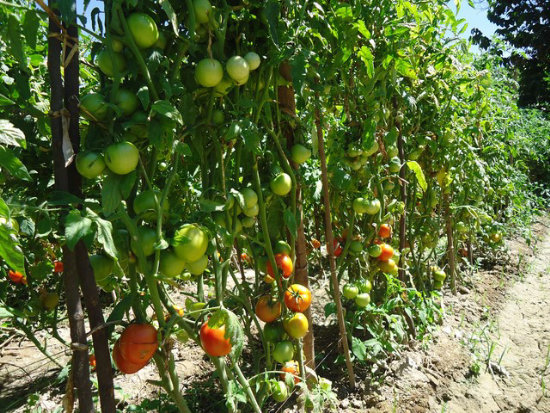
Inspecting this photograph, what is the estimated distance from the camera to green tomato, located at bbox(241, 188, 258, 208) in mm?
1270

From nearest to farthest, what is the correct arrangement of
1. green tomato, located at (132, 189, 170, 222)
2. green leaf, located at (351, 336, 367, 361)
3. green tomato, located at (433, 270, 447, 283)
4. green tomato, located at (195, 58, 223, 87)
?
green tomato, located at (132, 189, 170, 222)
green tomato, located at (195, 58, 223, 87)
green leaf, located at (351, 336, 367, 361)
green tomato, located at (433, 270, 447, 283)

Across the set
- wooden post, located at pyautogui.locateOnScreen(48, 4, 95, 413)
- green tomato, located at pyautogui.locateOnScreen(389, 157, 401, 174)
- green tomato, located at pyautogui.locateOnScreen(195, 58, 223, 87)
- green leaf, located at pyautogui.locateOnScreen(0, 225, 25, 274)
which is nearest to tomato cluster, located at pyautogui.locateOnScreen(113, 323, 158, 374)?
wooden post, located at pyautogui.locateOnScreen(48, 4, 95, 413)

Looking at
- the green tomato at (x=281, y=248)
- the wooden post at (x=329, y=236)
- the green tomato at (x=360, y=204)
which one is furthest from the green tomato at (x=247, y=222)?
the green tomato at (x=360, y=204)

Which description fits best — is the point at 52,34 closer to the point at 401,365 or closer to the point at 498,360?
the point at 401,365

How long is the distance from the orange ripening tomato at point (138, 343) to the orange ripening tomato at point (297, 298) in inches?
24.1

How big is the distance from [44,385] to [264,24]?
6.88ft

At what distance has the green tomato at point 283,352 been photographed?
1.46m

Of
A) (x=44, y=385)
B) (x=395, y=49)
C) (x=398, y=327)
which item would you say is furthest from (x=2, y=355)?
(x=395, y=49)

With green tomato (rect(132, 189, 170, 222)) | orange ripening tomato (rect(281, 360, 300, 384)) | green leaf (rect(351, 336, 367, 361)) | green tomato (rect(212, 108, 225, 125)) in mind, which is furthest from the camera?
green leaf (rect(351, 336, 367, 361))

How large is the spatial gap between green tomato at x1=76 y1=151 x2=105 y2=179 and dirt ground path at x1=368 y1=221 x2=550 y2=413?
162 centimetres

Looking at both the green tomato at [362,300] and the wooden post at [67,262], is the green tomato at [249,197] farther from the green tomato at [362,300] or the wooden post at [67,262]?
the green tomato at [362,300]

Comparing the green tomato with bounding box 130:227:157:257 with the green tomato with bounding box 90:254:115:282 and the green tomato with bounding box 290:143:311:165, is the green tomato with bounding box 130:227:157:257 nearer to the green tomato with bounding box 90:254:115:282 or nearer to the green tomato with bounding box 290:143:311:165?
the green tomato with bounding box 90:254:115:282

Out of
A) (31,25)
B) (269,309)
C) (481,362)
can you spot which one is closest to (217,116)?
(31,25)

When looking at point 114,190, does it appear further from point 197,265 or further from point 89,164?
point 197,265
